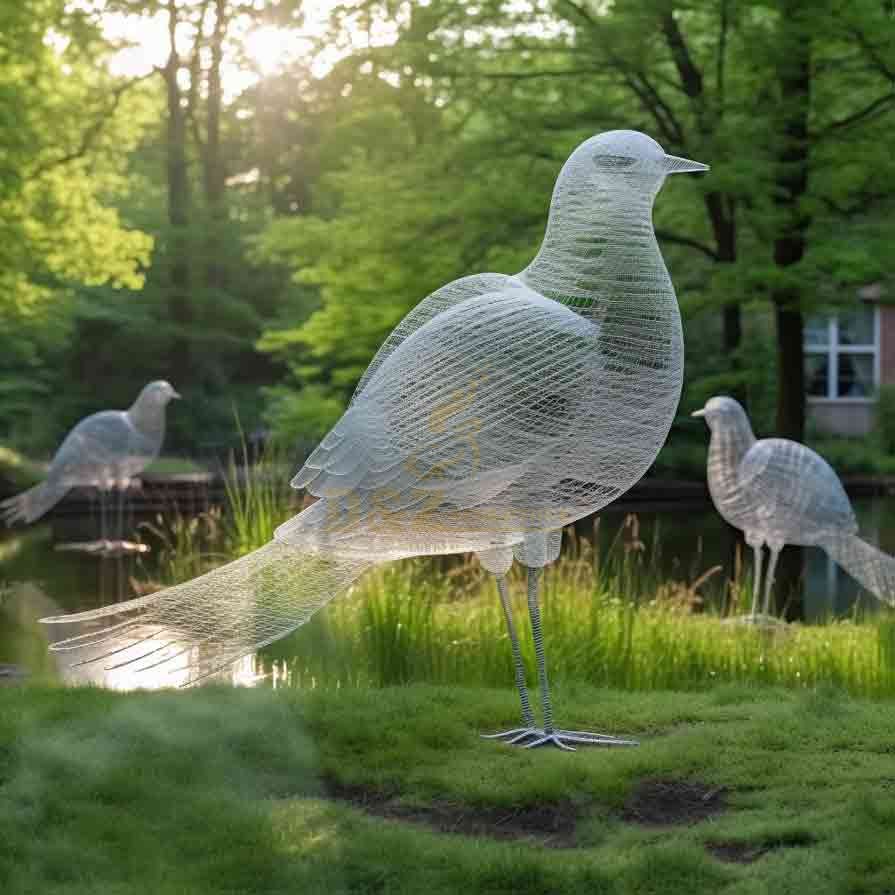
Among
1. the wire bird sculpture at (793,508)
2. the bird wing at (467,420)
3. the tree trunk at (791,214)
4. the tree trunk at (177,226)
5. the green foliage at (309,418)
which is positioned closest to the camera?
the bird wing at (467,420)

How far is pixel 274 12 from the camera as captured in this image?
18.7m

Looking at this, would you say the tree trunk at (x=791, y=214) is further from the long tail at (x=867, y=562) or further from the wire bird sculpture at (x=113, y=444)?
the wire bird sculpture at (x=113, y=444)

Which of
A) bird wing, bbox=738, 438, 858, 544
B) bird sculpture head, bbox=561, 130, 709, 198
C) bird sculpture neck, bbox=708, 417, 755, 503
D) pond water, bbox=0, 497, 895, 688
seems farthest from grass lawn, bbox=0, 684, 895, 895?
bird sculpture neck, bbox=708, 417, 755, 503

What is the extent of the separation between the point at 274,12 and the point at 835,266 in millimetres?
10184

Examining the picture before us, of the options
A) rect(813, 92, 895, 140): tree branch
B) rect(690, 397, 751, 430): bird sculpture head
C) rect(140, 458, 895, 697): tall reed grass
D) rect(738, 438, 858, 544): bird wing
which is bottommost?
rect(140, 458, 895, 697): tall reed grass

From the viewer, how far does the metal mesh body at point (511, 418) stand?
5.10 m

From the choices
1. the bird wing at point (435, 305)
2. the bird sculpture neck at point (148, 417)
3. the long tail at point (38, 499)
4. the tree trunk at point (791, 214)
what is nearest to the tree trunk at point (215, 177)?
the long tail at point (38, 499)

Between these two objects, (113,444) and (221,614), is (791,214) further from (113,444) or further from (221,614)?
(221,614)

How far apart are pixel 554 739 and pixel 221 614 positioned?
139cm

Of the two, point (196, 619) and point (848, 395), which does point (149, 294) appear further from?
point (196, 619)

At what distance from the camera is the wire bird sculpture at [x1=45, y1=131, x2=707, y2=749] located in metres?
5.10

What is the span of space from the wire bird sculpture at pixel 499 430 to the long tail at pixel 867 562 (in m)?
4.37

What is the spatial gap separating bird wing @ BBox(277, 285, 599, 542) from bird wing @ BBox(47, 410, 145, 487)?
31.3ft

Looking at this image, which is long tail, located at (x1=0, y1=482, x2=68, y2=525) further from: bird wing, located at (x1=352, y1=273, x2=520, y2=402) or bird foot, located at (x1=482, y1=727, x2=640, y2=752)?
bird foot, located at (x1=482, y1=727, x2=640, y2=752)
